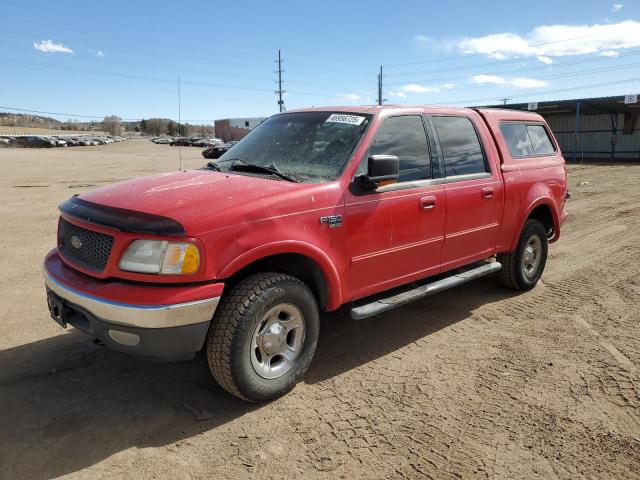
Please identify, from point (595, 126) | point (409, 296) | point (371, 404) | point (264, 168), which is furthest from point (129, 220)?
point (595, 126)

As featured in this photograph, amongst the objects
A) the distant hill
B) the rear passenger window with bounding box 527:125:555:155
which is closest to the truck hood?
the rear passenger window with bounding box 527:125:555:155

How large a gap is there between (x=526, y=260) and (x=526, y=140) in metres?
1.36

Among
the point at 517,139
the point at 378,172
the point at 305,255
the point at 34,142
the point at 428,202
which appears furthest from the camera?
the point at 34,142

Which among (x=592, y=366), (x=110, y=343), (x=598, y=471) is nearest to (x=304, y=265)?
(x=110, y=343)

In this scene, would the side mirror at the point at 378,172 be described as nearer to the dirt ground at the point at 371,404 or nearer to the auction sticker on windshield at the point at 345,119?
the auction sticker on windshield at the point at 345,119

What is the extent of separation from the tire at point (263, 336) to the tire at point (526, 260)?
2.95 meters

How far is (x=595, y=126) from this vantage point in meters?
34.1

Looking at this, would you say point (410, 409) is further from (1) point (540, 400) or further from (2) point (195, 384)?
(2) point (195, 384)

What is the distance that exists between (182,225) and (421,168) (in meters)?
2.24

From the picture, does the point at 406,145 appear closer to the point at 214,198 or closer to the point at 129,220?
the point at 214,198

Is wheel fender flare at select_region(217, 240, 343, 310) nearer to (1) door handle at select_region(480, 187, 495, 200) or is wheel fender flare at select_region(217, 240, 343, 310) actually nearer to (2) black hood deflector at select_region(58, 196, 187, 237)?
(2) black hood deflector at select_region(58, 196, 187, 237)

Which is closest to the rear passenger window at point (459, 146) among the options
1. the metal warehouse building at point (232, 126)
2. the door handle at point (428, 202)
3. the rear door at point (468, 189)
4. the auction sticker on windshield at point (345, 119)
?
the rear door at point (468, 189)

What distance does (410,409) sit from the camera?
332cm

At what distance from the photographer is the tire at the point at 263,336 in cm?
309
